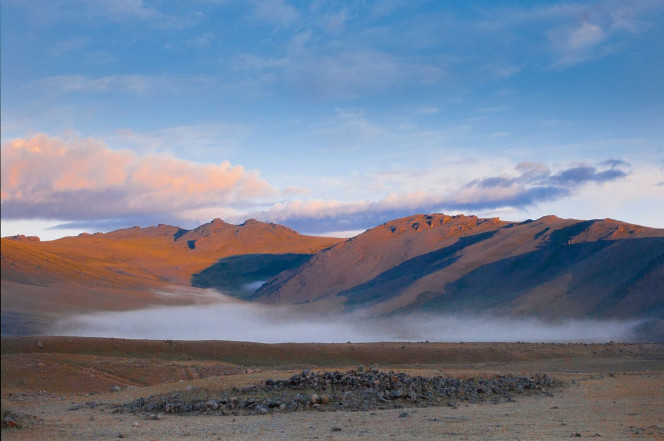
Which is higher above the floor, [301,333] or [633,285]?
[633,285]

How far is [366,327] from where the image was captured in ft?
442

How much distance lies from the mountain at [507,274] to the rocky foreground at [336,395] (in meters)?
88.1

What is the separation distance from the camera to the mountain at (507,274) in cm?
11804

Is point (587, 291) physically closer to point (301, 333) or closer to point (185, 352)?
point (301, 333)

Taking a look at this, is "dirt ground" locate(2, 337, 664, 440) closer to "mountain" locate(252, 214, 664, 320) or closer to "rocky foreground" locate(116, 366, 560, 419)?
"rocky foreground" locate(116, 366, 560, 419)

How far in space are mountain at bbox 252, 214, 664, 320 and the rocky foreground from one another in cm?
8806

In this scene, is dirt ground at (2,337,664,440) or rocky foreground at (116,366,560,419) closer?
dirt ground at (2,337,664,440)

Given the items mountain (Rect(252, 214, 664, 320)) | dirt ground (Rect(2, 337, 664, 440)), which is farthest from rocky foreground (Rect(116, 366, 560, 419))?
mountain (Rect(252, 214, 664, 320))

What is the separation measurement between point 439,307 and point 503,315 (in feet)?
65.1

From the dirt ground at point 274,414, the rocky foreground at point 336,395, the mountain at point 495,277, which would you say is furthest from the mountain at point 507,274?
the rocky foreground at point 336,395

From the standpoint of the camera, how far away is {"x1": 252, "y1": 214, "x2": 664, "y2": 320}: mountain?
387 ft

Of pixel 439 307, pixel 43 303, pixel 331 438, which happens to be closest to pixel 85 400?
pixel 331 438

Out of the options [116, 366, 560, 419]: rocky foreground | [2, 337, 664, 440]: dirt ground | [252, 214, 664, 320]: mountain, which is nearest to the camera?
[2, 337, 664, 440]: dirt ground

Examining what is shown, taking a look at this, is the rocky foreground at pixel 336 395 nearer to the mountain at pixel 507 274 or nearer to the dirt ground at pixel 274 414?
the dirt ground at pixel 274 414
